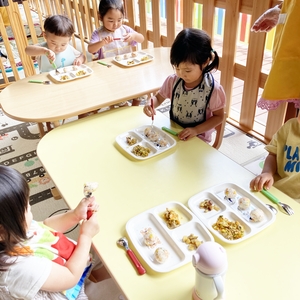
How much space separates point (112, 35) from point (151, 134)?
135cm

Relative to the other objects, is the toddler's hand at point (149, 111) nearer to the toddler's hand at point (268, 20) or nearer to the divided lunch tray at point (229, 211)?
the divided lunch tray at point (229, 211)

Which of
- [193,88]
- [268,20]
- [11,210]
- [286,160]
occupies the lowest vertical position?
[286,160]

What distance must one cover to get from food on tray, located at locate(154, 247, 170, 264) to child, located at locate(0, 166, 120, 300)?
0.58 ft

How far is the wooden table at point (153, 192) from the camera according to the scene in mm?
703

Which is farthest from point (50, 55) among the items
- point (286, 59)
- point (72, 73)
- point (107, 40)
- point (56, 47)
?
point (286, 59)

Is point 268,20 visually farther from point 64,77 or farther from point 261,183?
point 64,77

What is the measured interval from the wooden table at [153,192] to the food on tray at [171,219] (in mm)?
64

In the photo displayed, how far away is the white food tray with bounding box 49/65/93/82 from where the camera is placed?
179 centimetres

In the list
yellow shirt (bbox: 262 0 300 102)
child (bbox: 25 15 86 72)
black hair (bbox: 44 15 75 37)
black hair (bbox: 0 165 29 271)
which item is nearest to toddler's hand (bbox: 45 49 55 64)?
child (bbox: 25 15 86 72)

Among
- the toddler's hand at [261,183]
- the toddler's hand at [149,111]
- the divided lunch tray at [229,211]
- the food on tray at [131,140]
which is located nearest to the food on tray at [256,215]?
the divided lunch tray at [229,211]

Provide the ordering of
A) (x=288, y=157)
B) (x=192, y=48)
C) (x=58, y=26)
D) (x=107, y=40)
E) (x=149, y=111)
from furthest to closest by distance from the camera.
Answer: (x=107, y=40), (x=58, y=26), (x=149, y=111), (x=192, y=48), (x=288, y=157)

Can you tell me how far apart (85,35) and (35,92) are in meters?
2.63

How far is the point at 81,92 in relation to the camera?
63.8 inches

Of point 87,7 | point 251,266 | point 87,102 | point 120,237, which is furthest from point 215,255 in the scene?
point 87,7
